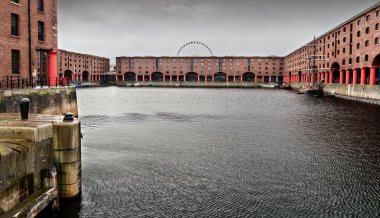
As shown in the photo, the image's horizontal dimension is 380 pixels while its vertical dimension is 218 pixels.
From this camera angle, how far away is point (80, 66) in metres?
145

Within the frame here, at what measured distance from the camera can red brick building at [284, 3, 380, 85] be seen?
55.1m

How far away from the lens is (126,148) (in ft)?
61.1

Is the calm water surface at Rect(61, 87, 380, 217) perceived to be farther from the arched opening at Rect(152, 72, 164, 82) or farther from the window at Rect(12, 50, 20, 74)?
the arched opening at Rect(152, 72, 164, 82)

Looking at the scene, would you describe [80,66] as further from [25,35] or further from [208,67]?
[25,35]

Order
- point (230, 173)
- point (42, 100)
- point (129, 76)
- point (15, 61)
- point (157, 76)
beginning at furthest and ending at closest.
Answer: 1. point (129, 76)
2. point (157, 76)
3. point (15, 61)
4. point (42, 100)
5. point (230, 173)

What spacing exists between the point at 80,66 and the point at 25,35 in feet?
406

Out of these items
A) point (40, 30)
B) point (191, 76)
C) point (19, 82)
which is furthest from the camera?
point (191, 76)

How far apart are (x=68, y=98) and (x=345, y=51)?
63925 mm

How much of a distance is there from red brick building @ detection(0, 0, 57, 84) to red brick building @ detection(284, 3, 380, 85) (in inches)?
1987

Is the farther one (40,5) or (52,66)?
(40,5)

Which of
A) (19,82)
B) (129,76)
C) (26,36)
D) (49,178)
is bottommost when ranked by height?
(49,178)

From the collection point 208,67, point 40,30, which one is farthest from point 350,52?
point 208,67

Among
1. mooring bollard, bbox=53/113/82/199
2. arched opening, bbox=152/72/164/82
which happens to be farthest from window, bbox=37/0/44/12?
arched opening, bbox=152/72/164/82

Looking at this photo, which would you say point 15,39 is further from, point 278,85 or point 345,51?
point 278,85
